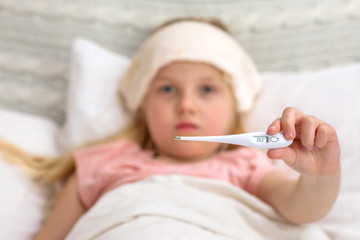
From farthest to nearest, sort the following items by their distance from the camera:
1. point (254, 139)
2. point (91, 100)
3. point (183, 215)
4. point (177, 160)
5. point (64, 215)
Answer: point (91, 100)
point (177, 160)
point (64, 215)
point (183, 215)
point (254, 139)

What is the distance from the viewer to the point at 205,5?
1.44 m

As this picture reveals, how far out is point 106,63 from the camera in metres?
1.36

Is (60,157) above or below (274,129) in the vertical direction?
below

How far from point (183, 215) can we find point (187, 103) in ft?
1.06

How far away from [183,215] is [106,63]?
0.64 meters

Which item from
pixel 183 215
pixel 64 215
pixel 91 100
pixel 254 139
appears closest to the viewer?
pixel 254 139

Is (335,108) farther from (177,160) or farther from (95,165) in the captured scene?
(95,165)

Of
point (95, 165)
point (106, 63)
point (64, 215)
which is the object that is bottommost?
point (64, 215)

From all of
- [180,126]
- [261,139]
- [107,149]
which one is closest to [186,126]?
[180,126]

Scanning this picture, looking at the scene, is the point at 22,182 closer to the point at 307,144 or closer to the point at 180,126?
the point at 180,126

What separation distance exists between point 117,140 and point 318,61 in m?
0.65

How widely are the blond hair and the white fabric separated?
0.04 meters

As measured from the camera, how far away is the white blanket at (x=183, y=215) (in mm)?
858

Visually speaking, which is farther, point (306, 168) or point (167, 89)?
point (167, 89)
